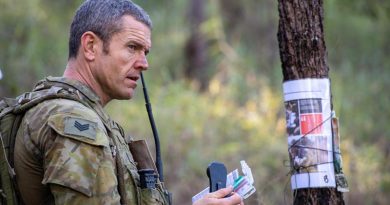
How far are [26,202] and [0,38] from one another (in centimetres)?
827

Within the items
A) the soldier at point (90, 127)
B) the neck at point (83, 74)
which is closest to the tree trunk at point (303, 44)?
the soldier at point (90, 127)

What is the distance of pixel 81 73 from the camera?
2.88 meters

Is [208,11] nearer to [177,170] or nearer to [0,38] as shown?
[0,38]

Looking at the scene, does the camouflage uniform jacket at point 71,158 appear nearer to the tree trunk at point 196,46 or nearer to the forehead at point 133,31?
the forehead at point 133,31

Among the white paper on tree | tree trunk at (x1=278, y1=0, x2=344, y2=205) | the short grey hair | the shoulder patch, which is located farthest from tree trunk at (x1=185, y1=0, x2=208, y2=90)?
the shoulder patch

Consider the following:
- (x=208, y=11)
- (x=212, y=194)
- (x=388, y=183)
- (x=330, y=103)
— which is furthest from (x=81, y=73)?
(x=208, y=11)

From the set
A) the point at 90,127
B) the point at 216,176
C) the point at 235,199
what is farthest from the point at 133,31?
the point at 235,199

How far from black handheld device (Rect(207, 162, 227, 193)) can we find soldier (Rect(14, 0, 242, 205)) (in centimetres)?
9

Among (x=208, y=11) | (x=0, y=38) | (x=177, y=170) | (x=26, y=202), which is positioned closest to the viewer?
(x=26, y=202)

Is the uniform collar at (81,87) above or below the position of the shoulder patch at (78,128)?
above

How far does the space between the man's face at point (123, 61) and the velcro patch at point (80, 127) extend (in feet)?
1.25

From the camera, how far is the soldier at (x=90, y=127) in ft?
8.09

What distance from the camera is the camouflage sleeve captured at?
245 cm

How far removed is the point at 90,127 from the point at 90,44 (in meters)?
0.47
